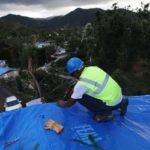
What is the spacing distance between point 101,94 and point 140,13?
10.9m

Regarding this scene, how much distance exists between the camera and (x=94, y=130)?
444 centimetres

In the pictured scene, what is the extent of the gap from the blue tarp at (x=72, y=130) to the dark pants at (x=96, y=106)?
15 centimetres

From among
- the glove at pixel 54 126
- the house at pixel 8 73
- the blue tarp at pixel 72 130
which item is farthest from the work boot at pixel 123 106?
the house at pixel 8 73

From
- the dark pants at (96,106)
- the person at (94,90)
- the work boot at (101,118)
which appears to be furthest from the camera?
the work boot at (101,118)

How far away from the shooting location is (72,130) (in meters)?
4.40

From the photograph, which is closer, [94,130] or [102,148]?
[102,148]

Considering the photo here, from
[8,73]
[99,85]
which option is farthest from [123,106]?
[8,73]

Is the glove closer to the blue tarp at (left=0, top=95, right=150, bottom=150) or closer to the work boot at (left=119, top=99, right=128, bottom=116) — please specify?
the blue tarp at (left=0, top=95, right=150, bottom=150)

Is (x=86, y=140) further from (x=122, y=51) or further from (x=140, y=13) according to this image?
(x=140, y=13)

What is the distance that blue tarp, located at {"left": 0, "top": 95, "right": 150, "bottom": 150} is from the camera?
13.7 ft

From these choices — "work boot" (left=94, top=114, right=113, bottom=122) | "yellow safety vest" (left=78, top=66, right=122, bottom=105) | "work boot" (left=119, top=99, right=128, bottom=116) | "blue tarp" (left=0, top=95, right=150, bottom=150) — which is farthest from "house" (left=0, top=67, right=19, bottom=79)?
"yellow safety vest" (left=78, top=66, right=122, bottom=105)

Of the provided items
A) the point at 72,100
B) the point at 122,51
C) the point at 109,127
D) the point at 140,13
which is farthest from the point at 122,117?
the point at 140,13

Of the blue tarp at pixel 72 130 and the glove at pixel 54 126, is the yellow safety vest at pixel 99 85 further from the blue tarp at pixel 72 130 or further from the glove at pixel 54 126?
the glove at pixel 54 126

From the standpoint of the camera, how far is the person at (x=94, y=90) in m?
4.32
